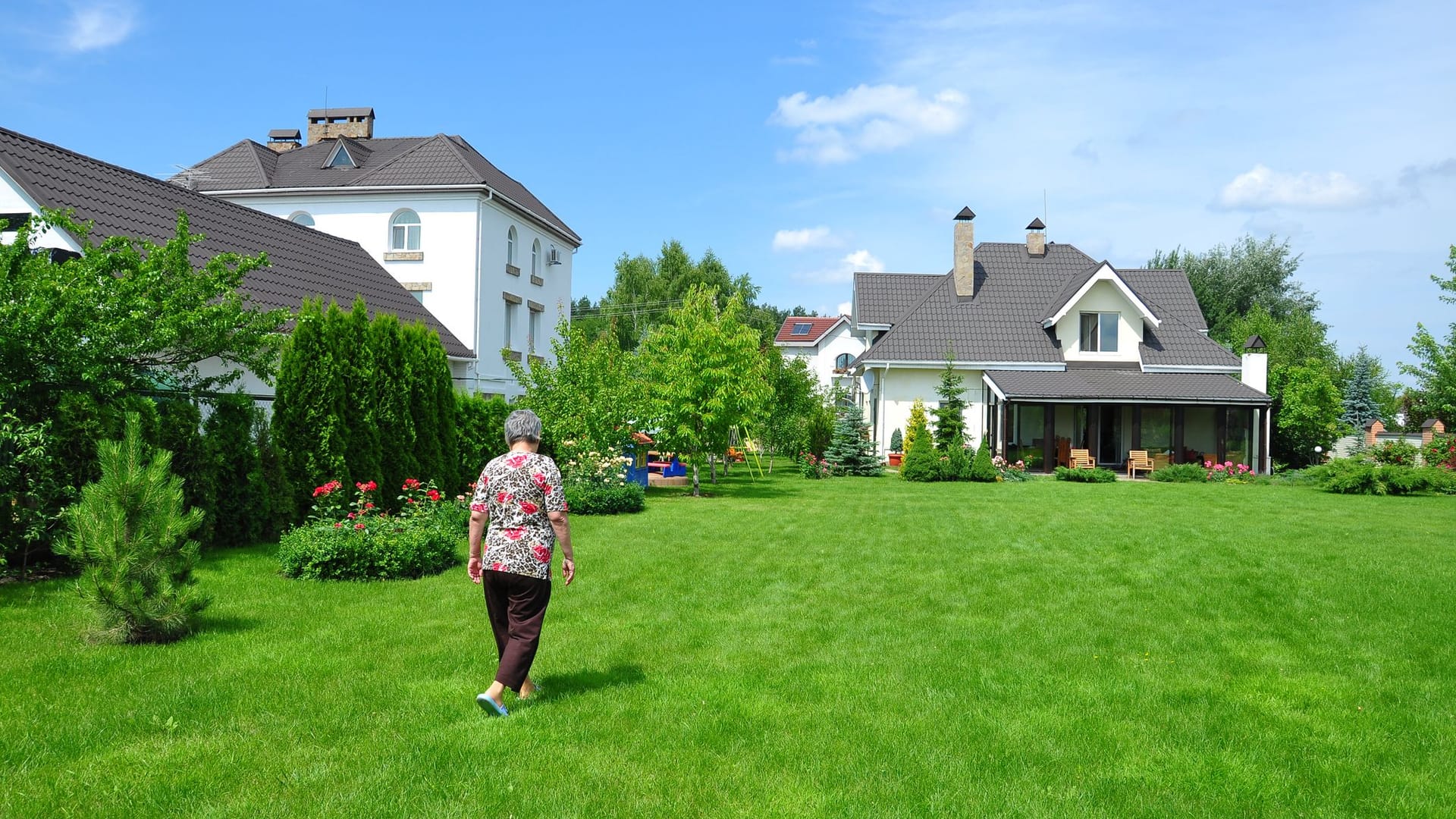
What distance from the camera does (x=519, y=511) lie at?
5809mm

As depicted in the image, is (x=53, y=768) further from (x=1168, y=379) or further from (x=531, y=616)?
(x=1168, y=379)

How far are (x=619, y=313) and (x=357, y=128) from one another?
2339 cm

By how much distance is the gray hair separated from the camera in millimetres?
5980

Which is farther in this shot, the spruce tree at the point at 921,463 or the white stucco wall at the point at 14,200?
the spruce tree at the point at 921,463

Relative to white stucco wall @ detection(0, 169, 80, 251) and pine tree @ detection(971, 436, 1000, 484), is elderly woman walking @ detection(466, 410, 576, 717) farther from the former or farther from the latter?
pine tree @ detection(971, 436, 1000, 484)

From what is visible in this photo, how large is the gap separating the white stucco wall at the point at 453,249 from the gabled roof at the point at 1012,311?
12.2 m

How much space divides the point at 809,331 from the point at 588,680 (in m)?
67.2

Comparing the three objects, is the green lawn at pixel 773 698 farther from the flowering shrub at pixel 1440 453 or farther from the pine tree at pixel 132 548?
the flowering shrub at pixel 1440 453

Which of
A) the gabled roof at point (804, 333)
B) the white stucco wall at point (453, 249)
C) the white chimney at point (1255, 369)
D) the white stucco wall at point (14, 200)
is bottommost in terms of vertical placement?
the white chimney at point (1255, 369)


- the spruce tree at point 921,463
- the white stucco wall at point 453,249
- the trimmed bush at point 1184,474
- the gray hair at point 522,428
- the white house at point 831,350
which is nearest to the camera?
the gray hair at point 522,428

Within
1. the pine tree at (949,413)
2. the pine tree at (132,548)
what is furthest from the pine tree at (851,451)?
the pine tree at (132,548)

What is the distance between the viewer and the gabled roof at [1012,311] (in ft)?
105

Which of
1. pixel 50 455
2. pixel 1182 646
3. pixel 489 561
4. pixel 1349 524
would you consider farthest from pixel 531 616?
pixel 1349 524

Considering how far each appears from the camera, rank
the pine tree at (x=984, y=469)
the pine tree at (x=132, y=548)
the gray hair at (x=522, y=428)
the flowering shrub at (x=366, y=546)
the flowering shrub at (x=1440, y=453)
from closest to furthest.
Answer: the gray hair at (x=522, y=428) < the pine tree at (x=132, y=548) < the flowering shrub at (x=366, y=546) < the flowering shrub at (x=1440, y=453) < the pine tree at (x=984, y=469)
